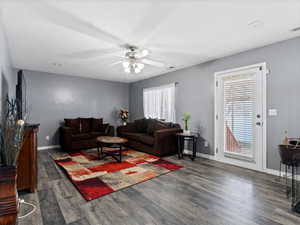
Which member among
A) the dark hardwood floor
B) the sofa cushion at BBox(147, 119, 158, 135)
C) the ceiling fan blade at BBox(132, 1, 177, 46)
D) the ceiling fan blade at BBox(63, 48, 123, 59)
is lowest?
the dark hardwood floor

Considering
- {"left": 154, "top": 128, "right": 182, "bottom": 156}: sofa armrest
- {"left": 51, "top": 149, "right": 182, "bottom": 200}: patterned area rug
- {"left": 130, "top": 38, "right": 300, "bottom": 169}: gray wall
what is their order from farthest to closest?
{"left": 154, "top": 128, "right": 182, "bottom": 156}: sofa armrest
{"left": 130, "top": 38, "right": 300, "bottom": 169}: gray wall
{"left": 51, "top": 149, "right": 182, "bottom": 200}: patterned area rug

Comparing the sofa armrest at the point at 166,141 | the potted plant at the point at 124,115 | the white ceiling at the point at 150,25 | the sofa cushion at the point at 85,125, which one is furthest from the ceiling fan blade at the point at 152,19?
the potted plant at the point at 124,115

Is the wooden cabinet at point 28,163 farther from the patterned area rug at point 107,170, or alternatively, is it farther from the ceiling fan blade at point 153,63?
the ceiling fan blade at point 153,63

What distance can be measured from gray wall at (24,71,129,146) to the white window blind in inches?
172

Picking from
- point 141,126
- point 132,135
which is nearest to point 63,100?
→ point 132,135

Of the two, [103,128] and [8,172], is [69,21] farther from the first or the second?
[103,128]

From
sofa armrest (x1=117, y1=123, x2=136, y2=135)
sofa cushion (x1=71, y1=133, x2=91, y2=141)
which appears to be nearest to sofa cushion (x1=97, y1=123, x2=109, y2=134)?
sofa armrest (x1=117, y1=123, x2=136, y2=135)

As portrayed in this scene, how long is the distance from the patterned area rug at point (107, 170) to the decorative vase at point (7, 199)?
111 centimetres

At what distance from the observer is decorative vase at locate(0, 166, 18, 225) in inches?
41.5

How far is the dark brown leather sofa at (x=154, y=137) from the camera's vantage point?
4062mm

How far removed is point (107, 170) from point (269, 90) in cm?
352

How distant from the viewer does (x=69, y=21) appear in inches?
86.4

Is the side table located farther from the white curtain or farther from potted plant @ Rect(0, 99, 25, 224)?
potted plant @ Rect(0, 99, 25, 224)

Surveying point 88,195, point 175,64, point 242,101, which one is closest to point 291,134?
point 242,101
